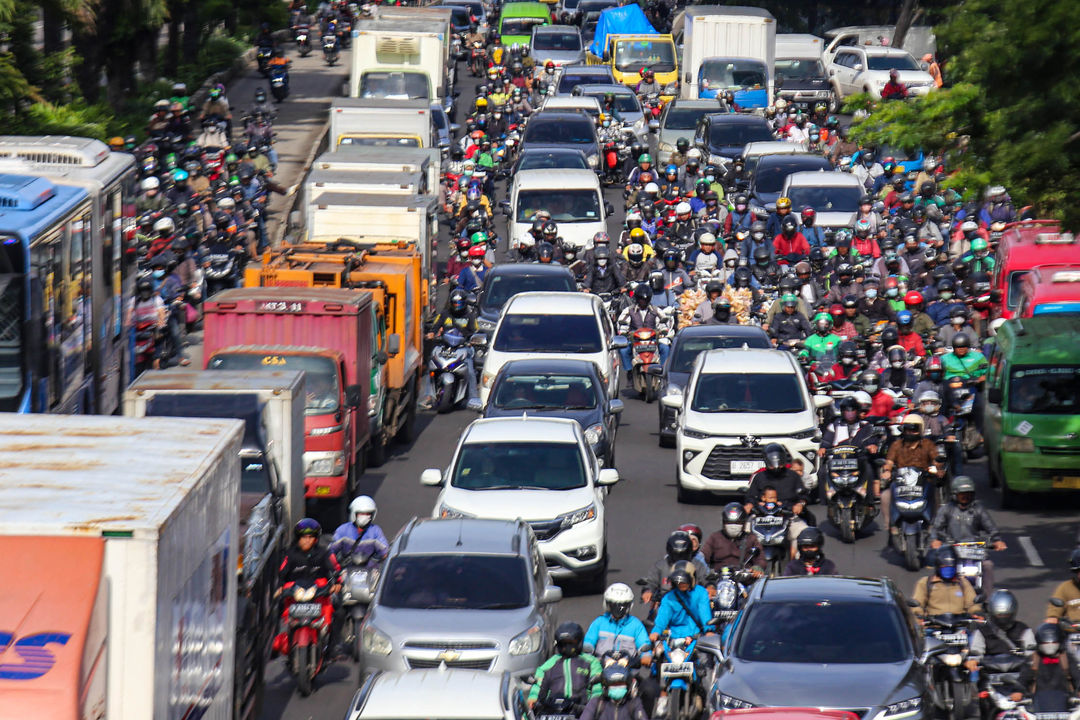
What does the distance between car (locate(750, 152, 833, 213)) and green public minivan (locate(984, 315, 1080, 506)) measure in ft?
48.8

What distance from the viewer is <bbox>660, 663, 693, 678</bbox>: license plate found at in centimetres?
1509

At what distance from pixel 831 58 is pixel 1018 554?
36.6 metres

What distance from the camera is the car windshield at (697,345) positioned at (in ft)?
89.1

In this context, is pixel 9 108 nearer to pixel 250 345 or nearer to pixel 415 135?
pixel 250 345

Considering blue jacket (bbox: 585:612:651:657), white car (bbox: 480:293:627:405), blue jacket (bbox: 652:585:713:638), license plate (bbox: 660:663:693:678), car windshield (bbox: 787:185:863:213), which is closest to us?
license plate (bbox: 660:663:693:678)

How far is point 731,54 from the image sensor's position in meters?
50.8

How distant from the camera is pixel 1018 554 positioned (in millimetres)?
21594

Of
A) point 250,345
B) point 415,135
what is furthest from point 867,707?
point 415,135

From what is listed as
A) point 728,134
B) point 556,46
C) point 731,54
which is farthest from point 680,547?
point 556,46

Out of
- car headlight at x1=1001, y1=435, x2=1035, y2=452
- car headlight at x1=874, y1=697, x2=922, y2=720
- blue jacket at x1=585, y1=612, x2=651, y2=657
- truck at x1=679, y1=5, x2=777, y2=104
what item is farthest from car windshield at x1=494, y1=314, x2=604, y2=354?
truck at x1=679, y1=5, x2=777, y2=104

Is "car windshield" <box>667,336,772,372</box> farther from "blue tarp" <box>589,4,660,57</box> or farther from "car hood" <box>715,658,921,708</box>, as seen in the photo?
"blue tarp" <box>589,4,660,57</box>

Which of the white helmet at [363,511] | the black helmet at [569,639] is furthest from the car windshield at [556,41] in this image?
the black helmet at [569,639]

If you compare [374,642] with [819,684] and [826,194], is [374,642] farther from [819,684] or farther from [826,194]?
[826,194]

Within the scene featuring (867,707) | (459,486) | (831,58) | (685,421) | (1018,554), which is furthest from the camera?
(831,58)
